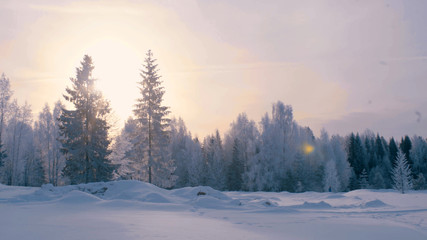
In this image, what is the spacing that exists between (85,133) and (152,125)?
636cm

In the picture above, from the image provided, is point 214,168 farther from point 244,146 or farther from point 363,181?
point 363,181

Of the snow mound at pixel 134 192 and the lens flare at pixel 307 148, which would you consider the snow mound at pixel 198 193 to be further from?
the lens flare at pixel 307 148

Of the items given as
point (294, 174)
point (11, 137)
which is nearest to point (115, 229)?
point (294, 174)

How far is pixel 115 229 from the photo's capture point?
23.3 ft

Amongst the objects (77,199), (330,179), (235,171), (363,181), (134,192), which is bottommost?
(363,181)

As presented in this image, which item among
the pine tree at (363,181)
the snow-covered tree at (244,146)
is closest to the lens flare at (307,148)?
the snow-covered tree at (244,146)

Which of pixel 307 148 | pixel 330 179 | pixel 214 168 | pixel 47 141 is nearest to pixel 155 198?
pixel 47 141

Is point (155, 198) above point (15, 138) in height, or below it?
below

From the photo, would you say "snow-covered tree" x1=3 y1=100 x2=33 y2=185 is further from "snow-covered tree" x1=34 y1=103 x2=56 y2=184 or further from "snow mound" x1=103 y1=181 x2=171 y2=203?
"snow mound" x1=103 y1=181 x2=171 y2=203

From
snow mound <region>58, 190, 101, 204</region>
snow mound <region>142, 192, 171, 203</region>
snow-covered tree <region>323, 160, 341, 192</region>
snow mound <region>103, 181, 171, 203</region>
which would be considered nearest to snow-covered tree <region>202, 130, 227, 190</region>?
snow-covered tree <region>323, 160, 341, 192</region>

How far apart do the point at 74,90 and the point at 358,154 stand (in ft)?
195

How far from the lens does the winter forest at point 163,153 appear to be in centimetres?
2530

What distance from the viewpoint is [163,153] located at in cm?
2903

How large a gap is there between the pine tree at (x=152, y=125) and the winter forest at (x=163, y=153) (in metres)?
0.10
